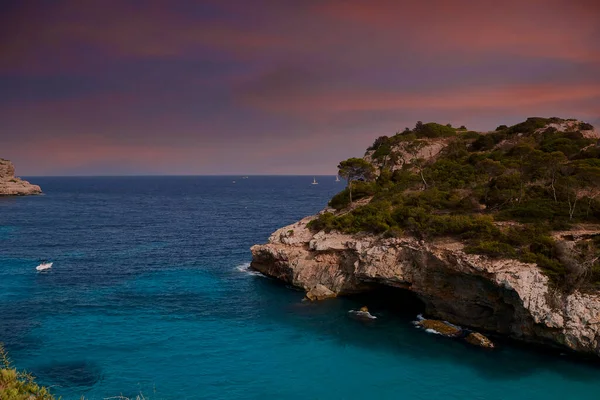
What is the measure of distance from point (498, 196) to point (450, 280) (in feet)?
49.2

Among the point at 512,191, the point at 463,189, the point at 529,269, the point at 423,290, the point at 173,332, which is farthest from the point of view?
the point at 463,189

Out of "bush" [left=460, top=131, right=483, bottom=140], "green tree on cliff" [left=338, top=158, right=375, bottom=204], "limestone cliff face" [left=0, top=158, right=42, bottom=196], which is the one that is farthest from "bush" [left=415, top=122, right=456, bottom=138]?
"limestone cliff face" [left=0, top=158, right=42, bottom=196]

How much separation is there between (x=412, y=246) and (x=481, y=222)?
7410mm

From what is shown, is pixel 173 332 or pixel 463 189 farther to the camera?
pixel 463 189

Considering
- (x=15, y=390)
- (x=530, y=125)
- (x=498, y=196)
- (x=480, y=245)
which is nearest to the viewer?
(x=15, y=390)

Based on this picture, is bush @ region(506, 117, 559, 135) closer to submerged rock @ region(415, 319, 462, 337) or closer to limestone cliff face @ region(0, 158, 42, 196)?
submerged rock @ region(415, 319, 462, 337)

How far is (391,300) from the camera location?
161ft

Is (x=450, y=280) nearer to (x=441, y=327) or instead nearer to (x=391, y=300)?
(x=441, y=327)

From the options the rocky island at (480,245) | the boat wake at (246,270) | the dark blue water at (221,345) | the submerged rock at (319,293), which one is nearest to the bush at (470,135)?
the rocky island at (480,245)

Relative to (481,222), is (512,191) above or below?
above

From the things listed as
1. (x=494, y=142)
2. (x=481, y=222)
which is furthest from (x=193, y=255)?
(x=494, y=142)

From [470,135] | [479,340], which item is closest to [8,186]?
[470,135]

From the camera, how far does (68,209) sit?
5492 inches

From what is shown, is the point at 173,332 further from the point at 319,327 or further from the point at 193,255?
the point at 193,255
